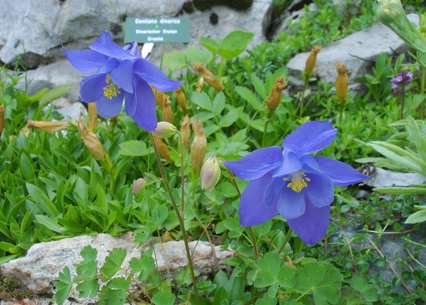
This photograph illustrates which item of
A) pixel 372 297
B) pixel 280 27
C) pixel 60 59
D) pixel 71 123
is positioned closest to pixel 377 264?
pixel 372 297

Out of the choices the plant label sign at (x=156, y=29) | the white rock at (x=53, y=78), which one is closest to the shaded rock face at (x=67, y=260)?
the plant label sign at (x=156, y=29)

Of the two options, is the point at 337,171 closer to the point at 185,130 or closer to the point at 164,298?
the point at 164,298

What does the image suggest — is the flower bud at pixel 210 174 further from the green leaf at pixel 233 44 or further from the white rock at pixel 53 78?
the white rock at pixel 53 78

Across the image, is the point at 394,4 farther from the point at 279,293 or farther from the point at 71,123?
the point at 71,123

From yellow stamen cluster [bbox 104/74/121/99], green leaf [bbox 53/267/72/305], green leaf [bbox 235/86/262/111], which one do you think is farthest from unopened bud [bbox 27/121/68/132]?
yellow stamen cluster [bbox 104/74/121/99]

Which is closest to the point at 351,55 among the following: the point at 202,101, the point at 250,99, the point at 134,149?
the point at 250,99
